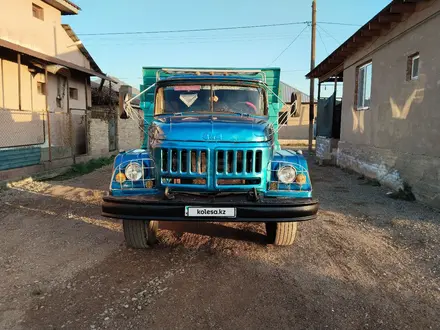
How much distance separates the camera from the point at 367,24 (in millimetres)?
9008

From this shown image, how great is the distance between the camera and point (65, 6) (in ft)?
45.0

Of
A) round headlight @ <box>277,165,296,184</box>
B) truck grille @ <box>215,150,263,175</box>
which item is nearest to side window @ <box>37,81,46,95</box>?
truck grille @ <box>215,150,263,175</box>

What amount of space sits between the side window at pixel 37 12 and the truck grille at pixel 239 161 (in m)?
11.9

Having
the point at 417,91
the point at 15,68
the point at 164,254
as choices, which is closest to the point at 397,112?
the point at 417,91

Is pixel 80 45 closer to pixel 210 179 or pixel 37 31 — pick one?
pixel 37 31

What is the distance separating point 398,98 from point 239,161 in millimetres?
6093

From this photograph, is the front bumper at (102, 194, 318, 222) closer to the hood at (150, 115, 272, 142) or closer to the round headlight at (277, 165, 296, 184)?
the round headlight at (277, 165, 296, 184)

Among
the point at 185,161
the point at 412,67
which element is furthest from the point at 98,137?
the point at 185,161

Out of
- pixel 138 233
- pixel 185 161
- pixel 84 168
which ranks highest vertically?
pixel 185 161

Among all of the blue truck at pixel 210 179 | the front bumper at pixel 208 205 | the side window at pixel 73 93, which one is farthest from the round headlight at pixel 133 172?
the side window at pixel 73 93

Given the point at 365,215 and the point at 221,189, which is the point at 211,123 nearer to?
the point at 221,189

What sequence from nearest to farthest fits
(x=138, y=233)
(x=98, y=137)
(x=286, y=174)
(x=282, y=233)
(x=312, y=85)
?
(x=286, y=174), (x=138, y=233), (x=282, y=233), (x=98, y=137), (x=312, y=85)

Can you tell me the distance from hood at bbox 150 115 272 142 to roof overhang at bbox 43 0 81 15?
11.8 metres

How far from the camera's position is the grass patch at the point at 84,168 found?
10.6 m
